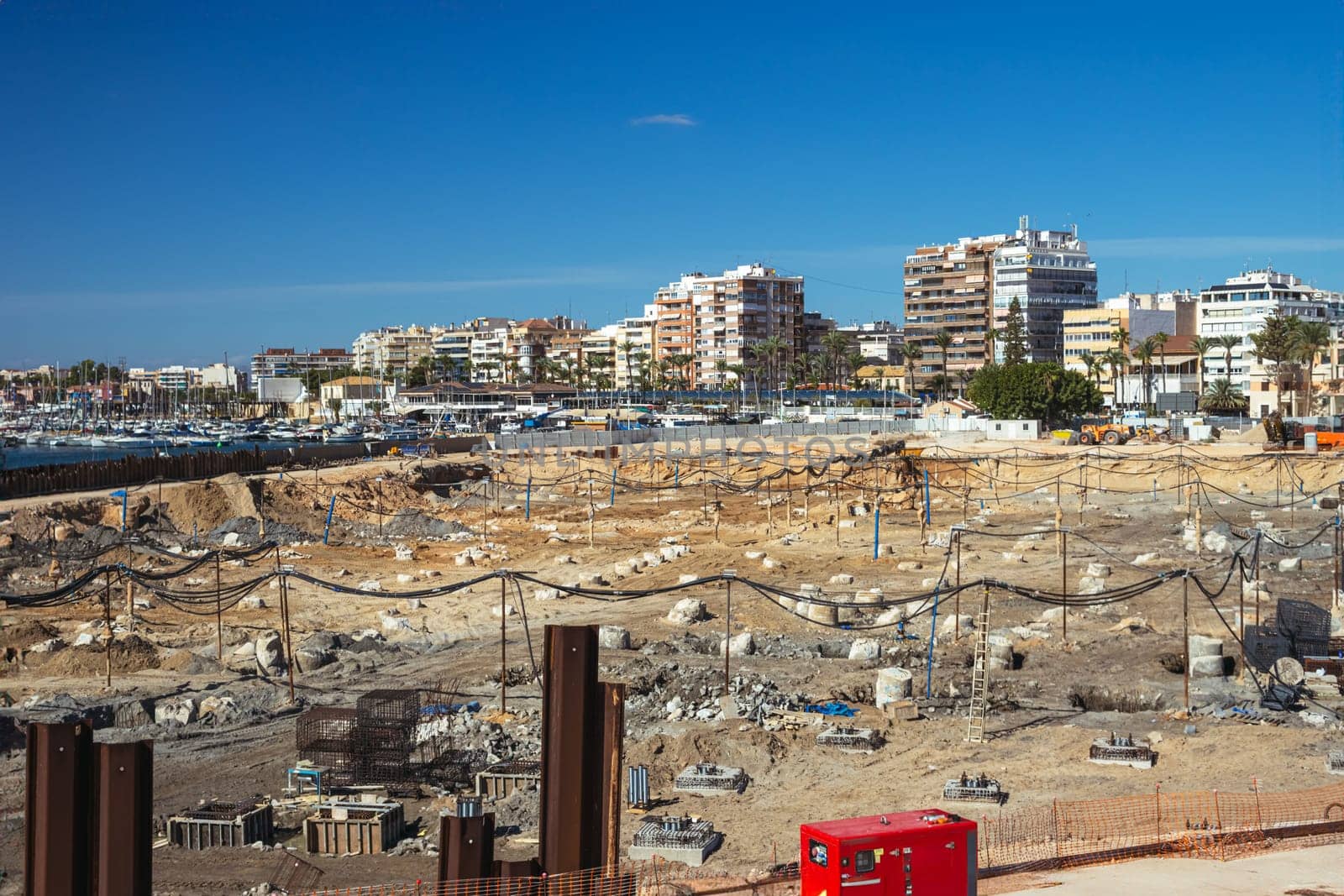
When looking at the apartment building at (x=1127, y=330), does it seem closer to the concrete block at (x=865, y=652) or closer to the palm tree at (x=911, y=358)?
the palm tree at (x=911, y=358)

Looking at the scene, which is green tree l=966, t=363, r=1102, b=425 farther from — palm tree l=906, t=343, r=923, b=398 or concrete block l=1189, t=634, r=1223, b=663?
concrete block l=1189, t=634, r=1223, b=663

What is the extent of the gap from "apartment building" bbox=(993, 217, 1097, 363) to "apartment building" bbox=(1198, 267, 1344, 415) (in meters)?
12.5

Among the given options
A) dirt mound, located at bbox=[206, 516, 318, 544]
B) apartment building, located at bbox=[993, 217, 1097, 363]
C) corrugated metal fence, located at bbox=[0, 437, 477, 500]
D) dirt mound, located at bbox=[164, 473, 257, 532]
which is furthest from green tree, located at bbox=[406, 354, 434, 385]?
dirt mound, located at bbox=[206, 516, 318, 544]

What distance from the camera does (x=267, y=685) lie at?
19578mm

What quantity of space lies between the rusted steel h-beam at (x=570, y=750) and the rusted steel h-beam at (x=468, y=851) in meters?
0.46

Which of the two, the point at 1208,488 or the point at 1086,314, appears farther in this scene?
the point at 1086,314

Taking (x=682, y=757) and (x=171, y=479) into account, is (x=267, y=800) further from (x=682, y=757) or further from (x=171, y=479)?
(x=171, y=479)

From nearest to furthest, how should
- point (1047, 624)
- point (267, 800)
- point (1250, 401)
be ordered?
point (267, 800)
point (1047, 624)
point (1250, 401)

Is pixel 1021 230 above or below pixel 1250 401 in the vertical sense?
above

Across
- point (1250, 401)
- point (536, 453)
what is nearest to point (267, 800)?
point (536, 453)

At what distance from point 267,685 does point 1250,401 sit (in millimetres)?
84713

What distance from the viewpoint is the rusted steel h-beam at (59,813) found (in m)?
8.05

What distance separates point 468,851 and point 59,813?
2.73m

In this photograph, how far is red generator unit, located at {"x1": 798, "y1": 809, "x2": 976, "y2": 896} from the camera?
31.5 ft
